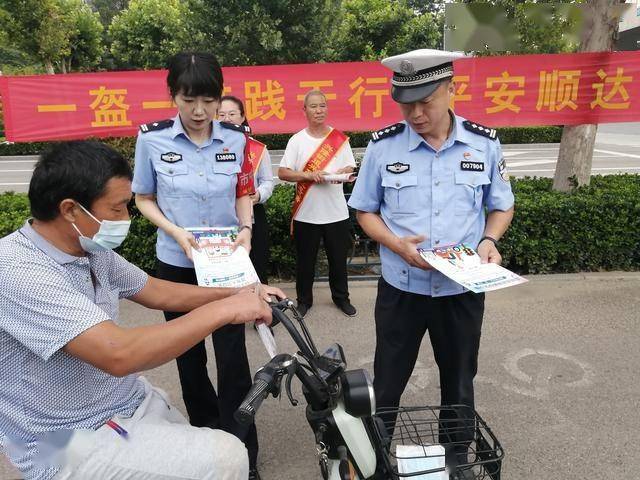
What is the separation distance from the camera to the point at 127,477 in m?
1.35

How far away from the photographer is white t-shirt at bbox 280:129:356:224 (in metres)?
3.99

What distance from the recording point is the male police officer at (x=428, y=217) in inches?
79.9

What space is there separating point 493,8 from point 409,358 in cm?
494

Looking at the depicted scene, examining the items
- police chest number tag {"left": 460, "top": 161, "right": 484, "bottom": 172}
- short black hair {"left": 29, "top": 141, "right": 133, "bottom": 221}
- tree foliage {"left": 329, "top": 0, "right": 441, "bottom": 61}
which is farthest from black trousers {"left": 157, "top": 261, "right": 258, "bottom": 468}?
tree foliage {"left": 329, "top": 0, "right": 441, "bottom": 61}

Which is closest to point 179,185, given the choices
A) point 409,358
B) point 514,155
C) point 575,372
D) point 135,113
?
point 409,358

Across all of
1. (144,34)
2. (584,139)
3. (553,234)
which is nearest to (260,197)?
(553,234)

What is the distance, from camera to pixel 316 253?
13.6ft

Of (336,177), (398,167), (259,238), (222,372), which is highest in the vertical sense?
(398,167)

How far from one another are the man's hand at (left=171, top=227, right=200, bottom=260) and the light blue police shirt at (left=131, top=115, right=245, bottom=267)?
0.11 meters

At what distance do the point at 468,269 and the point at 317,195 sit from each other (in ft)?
7.26

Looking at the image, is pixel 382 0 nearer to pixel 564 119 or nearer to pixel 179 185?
pixel 564 119

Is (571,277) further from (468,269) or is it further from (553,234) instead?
(468,269)

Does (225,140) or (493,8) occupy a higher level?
(493,8)

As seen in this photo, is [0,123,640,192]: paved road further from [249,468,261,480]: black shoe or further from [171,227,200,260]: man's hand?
[249,468,261,480]: black shoe
